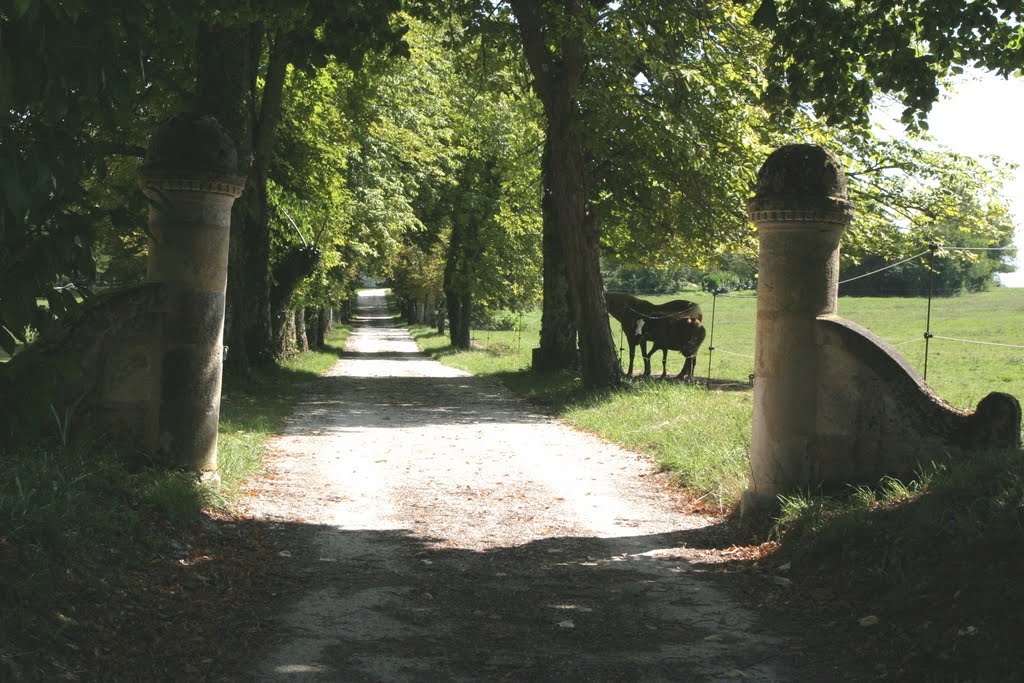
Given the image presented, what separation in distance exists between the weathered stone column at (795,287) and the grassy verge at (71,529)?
450 centimetres

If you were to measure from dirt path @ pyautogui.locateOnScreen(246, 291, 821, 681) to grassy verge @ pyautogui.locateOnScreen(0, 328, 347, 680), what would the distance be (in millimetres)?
846

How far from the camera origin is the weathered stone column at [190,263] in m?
7.77

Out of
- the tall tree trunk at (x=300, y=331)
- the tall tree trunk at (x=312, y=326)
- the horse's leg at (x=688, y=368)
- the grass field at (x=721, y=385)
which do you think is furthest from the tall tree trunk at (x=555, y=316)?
the tall tree trunk at (x=312, y=326)

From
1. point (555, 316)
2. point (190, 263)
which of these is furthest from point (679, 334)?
point (190, 263)

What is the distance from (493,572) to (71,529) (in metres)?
2.66

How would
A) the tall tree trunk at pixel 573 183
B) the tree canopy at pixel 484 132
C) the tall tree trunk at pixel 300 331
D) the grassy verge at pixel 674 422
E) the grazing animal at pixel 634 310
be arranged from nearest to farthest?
the tree canopy at pixel 484 132 < the grassy verge at pixel 674 422 < the tall tree trunk at pixel 573 183 < the grazing animal at pixel 634 310 < the tall tree trunk at pixel 300 331

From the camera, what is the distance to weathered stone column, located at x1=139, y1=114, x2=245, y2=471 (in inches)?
306

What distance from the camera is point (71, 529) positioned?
570 cm

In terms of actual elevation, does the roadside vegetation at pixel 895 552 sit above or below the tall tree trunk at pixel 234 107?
below

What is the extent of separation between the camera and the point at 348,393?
766 inches

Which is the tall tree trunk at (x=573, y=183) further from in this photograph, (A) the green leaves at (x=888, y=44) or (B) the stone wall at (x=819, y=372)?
(B) the stone wall at (x=819, y=372)

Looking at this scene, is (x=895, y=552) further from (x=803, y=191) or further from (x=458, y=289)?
(x=458, y=289)

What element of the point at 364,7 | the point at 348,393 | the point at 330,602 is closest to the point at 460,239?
the point at 348,393

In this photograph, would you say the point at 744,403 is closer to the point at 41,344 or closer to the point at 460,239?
the point at 41,344
